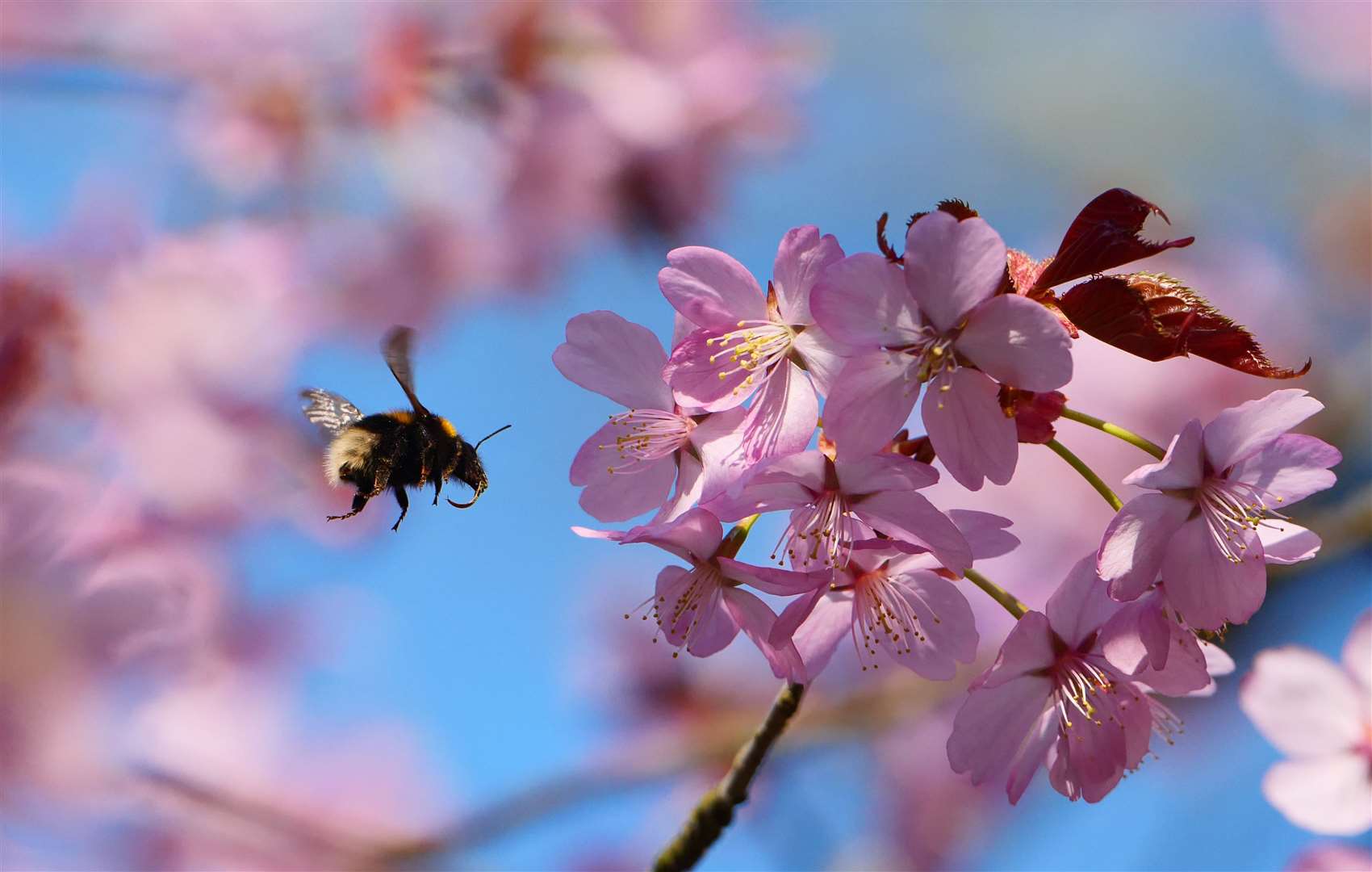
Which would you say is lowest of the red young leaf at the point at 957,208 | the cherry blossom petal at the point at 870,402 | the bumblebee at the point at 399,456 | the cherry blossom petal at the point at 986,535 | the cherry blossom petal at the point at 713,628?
the cherry blossom petal at the point at 986,535

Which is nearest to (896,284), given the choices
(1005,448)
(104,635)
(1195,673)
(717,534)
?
(1005,448)

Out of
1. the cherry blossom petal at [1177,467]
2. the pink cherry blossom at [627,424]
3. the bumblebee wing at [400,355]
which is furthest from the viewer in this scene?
the bumblebee wing at [400,355]

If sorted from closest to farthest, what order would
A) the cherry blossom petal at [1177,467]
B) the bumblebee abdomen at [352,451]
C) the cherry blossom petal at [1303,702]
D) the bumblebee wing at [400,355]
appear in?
the cherry blossom petal at [1177,467] → the bumblebee wing at [400,355] → the bumblebee abdomen at [352,451] → the cherry blossom petal at [1303,702]

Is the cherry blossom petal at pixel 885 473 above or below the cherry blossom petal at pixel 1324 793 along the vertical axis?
above

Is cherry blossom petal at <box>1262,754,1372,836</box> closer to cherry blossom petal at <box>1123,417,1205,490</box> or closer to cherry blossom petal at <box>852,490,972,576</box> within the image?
cherry blossom petal at <box>1123,417,1205,490</box>

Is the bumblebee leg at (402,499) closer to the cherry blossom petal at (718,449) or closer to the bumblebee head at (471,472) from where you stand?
the bumblebee head at (471,472)

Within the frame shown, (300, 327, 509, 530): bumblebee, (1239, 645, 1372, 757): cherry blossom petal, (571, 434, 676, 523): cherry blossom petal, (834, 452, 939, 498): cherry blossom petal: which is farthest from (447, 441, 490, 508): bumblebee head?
(1239, 645, 1372, 757): cherry blossom petal

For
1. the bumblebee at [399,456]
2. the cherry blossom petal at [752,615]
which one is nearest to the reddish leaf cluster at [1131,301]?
the cherry blossom petal at [752,615]

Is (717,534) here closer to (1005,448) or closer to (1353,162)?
(1005,448)
